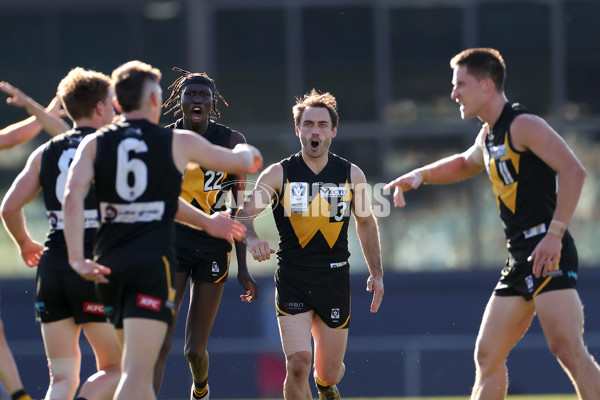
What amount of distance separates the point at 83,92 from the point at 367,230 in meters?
2.62

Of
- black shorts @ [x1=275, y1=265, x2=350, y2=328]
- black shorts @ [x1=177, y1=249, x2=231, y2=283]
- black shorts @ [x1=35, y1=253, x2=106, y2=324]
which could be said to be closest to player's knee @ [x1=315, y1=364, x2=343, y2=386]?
black shorts @ [x1=275, y1=265, x2=350, y2=328]

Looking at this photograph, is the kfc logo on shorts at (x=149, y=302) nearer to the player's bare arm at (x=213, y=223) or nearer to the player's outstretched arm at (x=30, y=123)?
the player's bare arm at (x=213, y=223)

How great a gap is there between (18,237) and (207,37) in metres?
10.6

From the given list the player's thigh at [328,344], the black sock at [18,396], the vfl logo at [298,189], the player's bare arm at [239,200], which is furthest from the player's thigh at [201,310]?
the black sock at [18,396]

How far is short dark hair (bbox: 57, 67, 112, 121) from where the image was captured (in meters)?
5.88

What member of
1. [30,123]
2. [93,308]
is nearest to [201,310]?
[93,308]

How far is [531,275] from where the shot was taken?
20.1 ft

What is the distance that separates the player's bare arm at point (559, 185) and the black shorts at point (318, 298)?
165cm

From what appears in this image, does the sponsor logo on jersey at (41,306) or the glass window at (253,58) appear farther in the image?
the glass window at (253,58)

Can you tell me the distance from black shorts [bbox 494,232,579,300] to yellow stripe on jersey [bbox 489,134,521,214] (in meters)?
0.29

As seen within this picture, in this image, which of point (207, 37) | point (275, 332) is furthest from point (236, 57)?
point (275, 332)

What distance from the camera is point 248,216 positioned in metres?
7.11

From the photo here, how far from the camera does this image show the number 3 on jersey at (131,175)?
209 inches

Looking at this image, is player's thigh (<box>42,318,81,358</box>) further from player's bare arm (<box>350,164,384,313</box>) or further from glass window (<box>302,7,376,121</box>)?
glass window (<box>302,7,376,121</box>)
